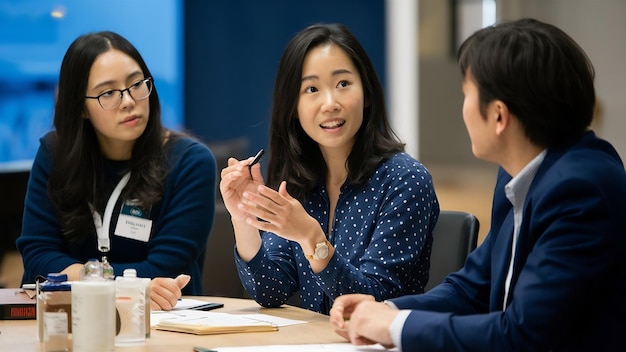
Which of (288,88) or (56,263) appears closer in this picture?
(288,88)

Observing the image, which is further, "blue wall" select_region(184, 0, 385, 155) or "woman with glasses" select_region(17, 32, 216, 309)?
"blue wall" select_region(184, 0, 385, 155)

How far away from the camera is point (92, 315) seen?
167 centimetres

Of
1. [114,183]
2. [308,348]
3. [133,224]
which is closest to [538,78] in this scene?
[308,348]

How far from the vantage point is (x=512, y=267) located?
5.42 feet

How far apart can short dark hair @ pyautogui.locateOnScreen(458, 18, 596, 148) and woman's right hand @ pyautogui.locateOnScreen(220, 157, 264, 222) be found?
2.56 feet

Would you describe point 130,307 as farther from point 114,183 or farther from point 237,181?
point 114,183

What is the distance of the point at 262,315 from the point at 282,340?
1.19 ft

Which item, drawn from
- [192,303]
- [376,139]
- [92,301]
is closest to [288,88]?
[376,139]

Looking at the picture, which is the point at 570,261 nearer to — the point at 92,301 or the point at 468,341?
Answer: the point at 468,341

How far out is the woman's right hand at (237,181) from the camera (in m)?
2.21

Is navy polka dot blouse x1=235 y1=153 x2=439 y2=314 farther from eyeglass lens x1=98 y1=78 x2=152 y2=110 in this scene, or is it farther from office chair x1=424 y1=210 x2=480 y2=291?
eyeglass lens x1=98 y1=78 x2=152 y2=110

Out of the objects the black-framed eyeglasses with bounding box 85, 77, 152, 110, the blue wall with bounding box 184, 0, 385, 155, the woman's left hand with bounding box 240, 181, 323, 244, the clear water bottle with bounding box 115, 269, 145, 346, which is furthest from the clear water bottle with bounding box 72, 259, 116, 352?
the blue wall with bounding box 184, 0, 385, 155

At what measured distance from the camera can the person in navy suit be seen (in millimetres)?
1473

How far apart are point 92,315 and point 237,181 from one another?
2.16 ft
